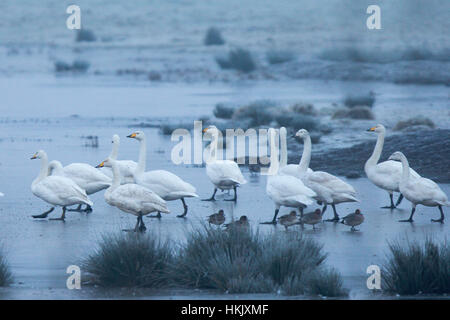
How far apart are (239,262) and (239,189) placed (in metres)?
7.75

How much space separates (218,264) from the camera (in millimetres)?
10273

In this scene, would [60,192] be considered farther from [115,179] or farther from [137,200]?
[137,200]

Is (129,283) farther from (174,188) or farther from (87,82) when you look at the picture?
(87,82)

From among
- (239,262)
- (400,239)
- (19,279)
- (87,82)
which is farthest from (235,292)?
(87,82)

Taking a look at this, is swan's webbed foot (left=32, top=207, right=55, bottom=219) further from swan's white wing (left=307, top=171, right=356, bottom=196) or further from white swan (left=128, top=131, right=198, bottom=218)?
swan's white wing (left=307, top=171, right=356, bottom=196)

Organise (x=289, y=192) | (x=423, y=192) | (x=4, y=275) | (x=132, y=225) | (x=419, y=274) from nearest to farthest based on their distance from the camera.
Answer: (x=419, y=274)
(x=4, y=275)
(x=289, y=192)
(x=423, y=192)
(x=132, y=225)

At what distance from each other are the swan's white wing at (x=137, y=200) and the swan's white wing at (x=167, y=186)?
105 centimetres

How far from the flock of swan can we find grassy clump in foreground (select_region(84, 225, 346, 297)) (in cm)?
230

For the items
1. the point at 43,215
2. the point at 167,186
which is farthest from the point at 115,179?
the point at 43,215

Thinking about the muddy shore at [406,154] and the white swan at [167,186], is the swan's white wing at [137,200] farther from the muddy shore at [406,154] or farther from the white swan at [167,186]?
the muddy shore at [406,154]

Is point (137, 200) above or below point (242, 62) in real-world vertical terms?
below

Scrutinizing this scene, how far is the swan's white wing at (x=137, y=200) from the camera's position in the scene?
530 inches

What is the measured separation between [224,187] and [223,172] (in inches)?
11.4

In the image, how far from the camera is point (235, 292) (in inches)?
394
